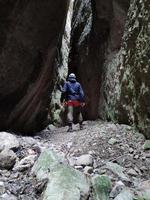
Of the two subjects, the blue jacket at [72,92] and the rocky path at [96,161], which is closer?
the rocky path at [96,161]

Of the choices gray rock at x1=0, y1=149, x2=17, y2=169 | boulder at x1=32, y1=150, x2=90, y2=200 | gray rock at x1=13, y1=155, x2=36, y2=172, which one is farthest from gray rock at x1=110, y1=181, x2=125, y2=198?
gray rock at x1=0, y1=149, x2=17, y2=169

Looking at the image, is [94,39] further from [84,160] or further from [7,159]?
[7,159]

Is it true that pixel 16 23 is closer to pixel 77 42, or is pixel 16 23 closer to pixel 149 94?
pixel 149 94

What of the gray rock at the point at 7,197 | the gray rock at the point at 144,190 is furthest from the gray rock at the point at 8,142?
the gray rock at the point at 144,190

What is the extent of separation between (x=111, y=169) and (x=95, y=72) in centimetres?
738

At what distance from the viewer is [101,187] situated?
5.93m

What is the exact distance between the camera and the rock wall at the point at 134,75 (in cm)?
790

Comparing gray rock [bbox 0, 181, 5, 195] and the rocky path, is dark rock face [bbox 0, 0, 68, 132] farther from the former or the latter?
gray rock [bbox 0, 181, 5, 195]

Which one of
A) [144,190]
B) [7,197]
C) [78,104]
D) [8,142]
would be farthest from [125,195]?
[78,104]

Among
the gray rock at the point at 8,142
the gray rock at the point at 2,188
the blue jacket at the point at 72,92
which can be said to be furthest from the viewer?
the blue jacket at the point at 72,92

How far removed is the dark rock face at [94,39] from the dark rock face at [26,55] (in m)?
1.59

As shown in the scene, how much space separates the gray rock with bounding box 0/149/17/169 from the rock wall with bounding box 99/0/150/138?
3.02m

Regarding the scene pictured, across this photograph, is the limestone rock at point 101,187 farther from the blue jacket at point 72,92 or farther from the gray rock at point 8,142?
the blue jacket at point 72,92

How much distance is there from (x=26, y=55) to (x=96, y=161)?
4.85 metres
